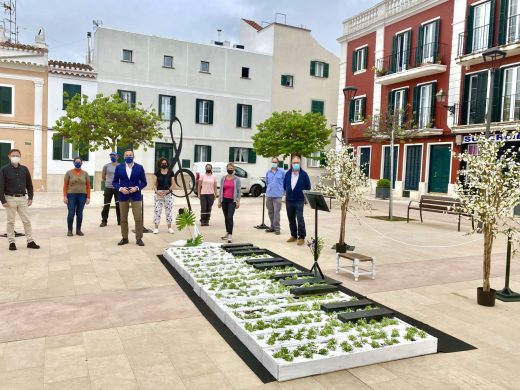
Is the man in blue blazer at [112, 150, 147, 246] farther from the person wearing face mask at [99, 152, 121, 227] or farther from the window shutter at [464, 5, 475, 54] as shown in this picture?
the window shutter at [464, 5, 475, 54]

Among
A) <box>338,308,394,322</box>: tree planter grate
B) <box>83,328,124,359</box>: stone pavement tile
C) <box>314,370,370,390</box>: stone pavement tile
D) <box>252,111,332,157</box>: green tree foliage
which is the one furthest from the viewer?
<box>252,111,332,157</box>: green tree foliage

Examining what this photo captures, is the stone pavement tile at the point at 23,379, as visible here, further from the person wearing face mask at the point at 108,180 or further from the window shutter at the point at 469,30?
the window shutter at the point at 469,30

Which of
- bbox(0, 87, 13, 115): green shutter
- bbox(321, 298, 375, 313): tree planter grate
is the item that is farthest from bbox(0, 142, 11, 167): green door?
bbox(321, 298, 375, 313): tree planter grate

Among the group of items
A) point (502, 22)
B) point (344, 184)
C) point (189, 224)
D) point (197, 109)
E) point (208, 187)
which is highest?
point (502, 22)

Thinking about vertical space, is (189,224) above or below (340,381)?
above

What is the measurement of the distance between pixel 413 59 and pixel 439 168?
636 cm

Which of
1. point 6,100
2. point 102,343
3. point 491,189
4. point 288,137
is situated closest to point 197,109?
point 288,137

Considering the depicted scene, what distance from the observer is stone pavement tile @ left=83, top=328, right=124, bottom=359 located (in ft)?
13.8

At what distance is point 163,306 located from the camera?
5.60 metres

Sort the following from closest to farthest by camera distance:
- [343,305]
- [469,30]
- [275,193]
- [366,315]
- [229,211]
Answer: [366,315] → [343,305] → [229,211] → [275,193] → [469,30]

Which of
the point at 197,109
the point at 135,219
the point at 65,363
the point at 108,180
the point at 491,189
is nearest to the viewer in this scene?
the point at 65,363

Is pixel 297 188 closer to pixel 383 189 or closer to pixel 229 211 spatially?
pixel 229 211

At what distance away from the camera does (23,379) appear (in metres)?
3.65

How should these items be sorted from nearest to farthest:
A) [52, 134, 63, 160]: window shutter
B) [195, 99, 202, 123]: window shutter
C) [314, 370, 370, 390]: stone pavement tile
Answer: [314, 370, 370, 390]: stone pavement tile, [52, 134, 63, 160]: window shutter, [195, 99, 202, 123]: window shutter
